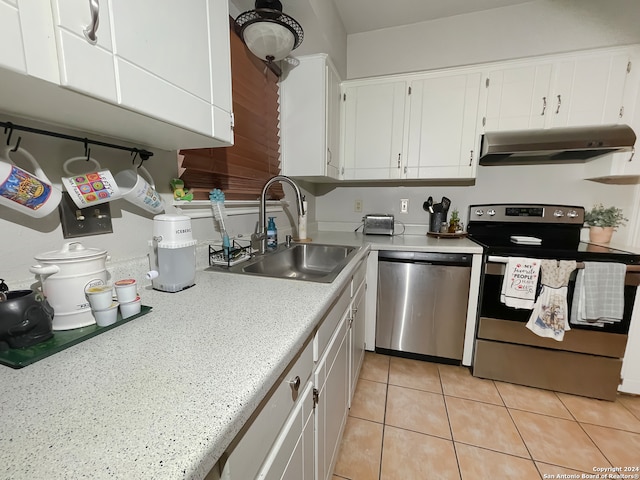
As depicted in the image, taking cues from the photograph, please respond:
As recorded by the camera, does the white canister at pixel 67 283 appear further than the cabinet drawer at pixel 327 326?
No

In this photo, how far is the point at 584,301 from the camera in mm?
1516

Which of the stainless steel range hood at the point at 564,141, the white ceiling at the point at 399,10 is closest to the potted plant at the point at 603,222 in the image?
the stainless steel range hood at the point at 564,141

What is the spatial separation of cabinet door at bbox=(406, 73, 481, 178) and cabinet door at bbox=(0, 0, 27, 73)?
6.73ft

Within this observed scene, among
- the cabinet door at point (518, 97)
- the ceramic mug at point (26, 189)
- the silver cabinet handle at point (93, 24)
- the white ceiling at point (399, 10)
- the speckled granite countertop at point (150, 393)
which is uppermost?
the white ceiling at point (399, 10)

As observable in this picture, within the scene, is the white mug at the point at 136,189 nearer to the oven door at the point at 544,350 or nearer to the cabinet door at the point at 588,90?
the oven door at the point at 544,350

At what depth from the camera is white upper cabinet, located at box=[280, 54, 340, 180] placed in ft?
5.72

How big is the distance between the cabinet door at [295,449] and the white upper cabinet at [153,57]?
781 mm

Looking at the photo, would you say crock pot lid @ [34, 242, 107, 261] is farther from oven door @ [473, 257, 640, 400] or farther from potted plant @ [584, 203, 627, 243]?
potted plant @ [584, 203, 627, 243]

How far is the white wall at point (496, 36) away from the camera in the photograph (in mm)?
1763

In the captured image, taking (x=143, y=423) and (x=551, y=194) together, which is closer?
(x=143, y=423)

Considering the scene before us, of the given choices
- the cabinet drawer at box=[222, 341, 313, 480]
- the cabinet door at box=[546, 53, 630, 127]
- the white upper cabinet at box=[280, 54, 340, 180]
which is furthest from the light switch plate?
the cabinet door at box=[546, 53, 630, 127]

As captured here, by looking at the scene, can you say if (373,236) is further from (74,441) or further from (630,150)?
(74,441)

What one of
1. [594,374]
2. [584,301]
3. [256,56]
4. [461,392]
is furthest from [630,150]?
[256,56]

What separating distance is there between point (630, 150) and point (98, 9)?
268 cm
